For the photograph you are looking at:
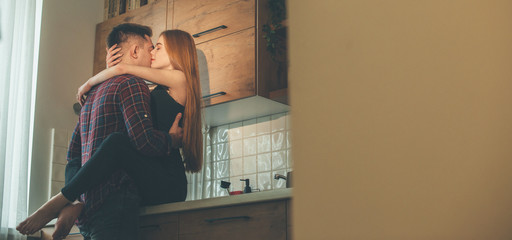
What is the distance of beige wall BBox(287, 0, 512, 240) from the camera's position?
62 centimetres

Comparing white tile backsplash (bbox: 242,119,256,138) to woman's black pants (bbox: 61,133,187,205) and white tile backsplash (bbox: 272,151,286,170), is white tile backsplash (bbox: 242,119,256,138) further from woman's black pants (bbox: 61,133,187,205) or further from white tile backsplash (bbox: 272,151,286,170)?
woman's black pants (bbox: 61,133,187,205)

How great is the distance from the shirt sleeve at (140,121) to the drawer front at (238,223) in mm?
278

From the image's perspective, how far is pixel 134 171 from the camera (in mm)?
2047

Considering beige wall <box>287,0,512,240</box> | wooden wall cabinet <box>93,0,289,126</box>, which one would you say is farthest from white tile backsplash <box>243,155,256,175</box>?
beige wall <box>287,0,512,240</box>

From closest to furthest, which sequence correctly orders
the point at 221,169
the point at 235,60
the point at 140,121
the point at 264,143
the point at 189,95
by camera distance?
the point at 140,121 → the point at 189,95 → the point at 235,60 → the point at 264,143 → the point at 221,169

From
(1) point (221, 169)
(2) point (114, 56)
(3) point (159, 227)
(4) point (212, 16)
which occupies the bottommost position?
(3) point (159, 227)

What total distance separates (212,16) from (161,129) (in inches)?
36.9

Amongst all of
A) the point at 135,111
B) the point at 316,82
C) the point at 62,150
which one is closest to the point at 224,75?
the point at 135,111

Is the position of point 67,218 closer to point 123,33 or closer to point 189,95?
point 189,95

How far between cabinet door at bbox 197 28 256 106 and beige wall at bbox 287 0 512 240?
202cm

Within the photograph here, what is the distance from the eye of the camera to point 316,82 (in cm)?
67

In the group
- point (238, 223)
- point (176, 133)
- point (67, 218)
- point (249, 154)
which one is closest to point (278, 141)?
point (249, 154)

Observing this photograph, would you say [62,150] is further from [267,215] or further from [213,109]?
[267,215]

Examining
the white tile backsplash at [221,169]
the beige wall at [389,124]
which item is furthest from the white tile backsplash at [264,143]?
the beige wall at [389,124]
